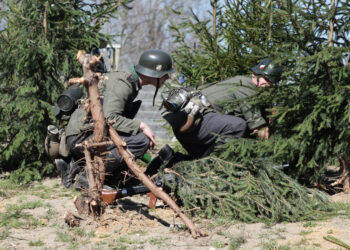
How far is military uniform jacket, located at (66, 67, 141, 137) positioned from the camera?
5.20m

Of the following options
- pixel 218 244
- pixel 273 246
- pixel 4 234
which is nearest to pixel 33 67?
pixel 4 234

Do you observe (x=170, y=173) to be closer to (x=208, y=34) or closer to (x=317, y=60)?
(x=317, y=60)

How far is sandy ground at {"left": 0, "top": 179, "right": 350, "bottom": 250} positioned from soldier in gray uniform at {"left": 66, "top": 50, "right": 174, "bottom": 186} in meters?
0.78

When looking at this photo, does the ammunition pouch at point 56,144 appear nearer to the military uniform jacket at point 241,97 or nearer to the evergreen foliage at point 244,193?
the evergreen foliage at point 244,193

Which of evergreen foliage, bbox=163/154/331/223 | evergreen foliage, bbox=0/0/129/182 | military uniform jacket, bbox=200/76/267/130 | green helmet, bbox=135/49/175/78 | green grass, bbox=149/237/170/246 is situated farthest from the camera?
evergreen foliage, bbox=0/0/129/182

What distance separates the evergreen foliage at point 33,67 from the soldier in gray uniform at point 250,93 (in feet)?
7.22

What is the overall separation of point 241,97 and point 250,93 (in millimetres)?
121

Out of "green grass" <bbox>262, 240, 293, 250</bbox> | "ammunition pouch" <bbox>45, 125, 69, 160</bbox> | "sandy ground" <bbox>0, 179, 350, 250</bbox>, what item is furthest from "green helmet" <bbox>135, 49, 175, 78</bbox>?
"green grass" <bbox>262, 240, 293, 250</bbox>

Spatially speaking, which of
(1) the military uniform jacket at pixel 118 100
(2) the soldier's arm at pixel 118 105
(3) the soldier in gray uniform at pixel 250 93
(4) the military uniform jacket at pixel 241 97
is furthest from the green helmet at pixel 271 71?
(2) the soldier's arm at pixel 118 105

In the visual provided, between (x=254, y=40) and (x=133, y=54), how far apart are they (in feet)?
111

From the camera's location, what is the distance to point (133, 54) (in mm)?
39750

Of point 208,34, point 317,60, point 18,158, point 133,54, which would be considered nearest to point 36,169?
point 18,158

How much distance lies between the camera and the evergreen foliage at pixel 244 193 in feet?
15.2

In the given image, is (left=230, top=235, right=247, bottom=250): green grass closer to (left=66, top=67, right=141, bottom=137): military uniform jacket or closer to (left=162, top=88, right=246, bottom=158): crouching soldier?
(left=162, top=88, right=246, bottom=158): crouching soldier
